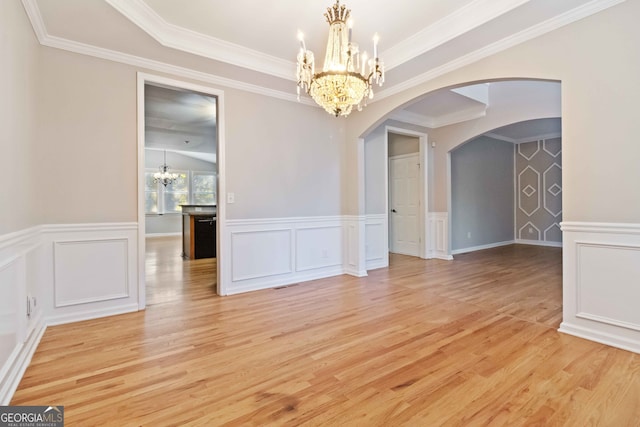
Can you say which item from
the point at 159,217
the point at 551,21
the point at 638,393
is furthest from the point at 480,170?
the point at 159,217

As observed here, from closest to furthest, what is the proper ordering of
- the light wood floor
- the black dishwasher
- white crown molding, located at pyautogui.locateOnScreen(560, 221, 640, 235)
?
the light wood floor → white crown molding, located at pyautogui.locateOnScreen(560, 221, 640, 235) → the black dishwasher

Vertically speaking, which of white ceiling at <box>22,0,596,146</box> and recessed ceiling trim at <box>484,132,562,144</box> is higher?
recessed ceiling trim at <box>484,132,562,144</box>

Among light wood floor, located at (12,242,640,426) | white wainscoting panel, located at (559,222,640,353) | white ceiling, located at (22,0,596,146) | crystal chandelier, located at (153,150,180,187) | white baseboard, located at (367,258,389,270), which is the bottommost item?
light wood floor, located at (12,242,640,426)

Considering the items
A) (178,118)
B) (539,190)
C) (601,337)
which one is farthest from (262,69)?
(539,190)

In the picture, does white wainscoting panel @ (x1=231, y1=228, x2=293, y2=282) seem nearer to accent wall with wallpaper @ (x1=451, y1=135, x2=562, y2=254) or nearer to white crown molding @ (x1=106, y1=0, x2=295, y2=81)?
white crown molding @ (x1=106, y1=0, x2=295, y2=81)

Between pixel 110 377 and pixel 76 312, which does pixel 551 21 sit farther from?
pixel 76 312

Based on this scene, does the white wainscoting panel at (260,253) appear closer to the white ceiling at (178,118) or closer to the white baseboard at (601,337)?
the white ceiling at (178,118)

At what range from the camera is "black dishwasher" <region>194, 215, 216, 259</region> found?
6.03 m

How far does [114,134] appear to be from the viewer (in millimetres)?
2982

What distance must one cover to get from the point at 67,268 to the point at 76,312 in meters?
0.42

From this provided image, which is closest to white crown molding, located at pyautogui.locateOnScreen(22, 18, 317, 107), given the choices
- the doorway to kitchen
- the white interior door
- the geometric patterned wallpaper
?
the doorway to kitchen

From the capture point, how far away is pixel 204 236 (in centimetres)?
611

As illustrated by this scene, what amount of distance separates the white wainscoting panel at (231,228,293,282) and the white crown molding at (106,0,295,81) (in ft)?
6.46

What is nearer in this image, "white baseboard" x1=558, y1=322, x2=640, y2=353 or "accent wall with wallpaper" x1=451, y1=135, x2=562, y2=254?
"white baseboard" x1=558, y1=322, x2=640, y2=353
